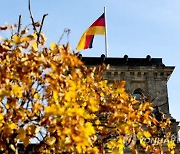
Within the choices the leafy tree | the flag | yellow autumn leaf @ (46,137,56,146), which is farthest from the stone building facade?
yellow autumn leaf @ (46,137,56,146)

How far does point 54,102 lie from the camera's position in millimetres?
9539

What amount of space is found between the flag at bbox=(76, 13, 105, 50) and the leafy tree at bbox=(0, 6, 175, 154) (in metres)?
21.7

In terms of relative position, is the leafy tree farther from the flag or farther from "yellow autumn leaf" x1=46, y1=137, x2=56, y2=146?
the flag

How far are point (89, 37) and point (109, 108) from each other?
24481mm

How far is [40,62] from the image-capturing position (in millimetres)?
9500

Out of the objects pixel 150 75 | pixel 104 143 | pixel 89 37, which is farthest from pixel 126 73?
pixel 104 143

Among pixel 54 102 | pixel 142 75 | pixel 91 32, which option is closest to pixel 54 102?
pixel 54 102

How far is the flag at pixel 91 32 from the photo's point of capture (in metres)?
33.4

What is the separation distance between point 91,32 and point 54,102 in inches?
1057

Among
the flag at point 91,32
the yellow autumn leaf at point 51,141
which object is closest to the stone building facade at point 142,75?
the flag at point 91,32

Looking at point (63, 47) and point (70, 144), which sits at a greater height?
point (63, 47)

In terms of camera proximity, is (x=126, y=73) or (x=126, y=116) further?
(x=126, y=73)

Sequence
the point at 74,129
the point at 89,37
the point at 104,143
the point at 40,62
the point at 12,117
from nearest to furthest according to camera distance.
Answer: the point at 74,129
the point at 40,62
the point at 12,117
the point at 104,143
the point at 89,37

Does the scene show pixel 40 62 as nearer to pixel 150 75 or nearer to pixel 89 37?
pixel 89 37
